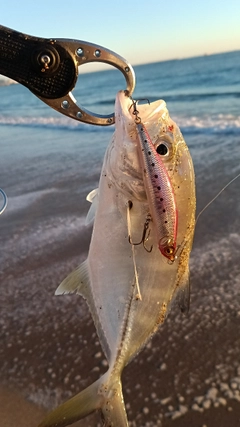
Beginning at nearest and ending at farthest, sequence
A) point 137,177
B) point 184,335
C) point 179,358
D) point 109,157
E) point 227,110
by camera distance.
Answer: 1. point 137,177
2. point 109,157
3. point 179,358
4. point 184,335
5. point 227,110

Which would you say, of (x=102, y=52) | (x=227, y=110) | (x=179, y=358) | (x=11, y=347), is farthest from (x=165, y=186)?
(x=227, y=110)

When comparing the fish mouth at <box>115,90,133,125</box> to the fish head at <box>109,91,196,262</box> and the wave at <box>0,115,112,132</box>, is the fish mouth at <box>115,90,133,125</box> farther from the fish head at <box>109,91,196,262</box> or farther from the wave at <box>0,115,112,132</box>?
the wave at <box>0,115,112,132</box>

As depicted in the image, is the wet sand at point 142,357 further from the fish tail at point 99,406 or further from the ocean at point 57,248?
the fish tail at point 99,406

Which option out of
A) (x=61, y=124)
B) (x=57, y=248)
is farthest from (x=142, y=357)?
Answer: (x=61, y=124)

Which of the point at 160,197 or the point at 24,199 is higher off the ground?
the point at 160,197

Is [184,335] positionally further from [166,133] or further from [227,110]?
[227,110]

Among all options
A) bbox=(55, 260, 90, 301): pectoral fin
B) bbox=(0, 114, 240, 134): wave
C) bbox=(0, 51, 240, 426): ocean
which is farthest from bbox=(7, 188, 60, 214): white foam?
bbox=(0, 114, 240, 134): wave

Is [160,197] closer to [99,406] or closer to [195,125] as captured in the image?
[99,406]
